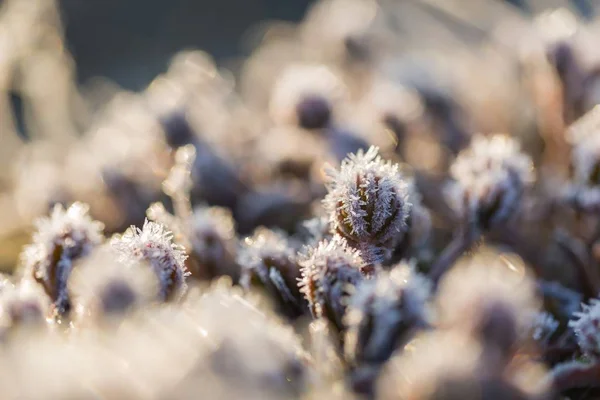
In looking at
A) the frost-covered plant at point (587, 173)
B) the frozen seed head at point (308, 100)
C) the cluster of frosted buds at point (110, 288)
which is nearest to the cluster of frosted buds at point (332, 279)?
the cluster of frosted buds at point (110, 288)

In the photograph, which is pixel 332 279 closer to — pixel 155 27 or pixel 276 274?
pixel 276 274

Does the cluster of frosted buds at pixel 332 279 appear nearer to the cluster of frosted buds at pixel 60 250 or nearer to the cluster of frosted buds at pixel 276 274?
the cluster of frosted buds at pixel 276 274

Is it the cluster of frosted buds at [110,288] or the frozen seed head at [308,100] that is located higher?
the frozen seed head at [308,100]

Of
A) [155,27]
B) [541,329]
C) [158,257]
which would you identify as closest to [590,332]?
[541,329]

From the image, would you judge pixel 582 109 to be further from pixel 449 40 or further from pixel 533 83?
pixel 449 40

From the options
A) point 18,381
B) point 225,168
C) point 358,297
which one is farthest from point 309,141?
point 18,381

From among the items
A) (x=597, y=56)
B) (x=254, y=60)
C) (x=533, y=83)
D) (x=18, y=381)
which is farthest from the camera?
(x=254, y=60)
